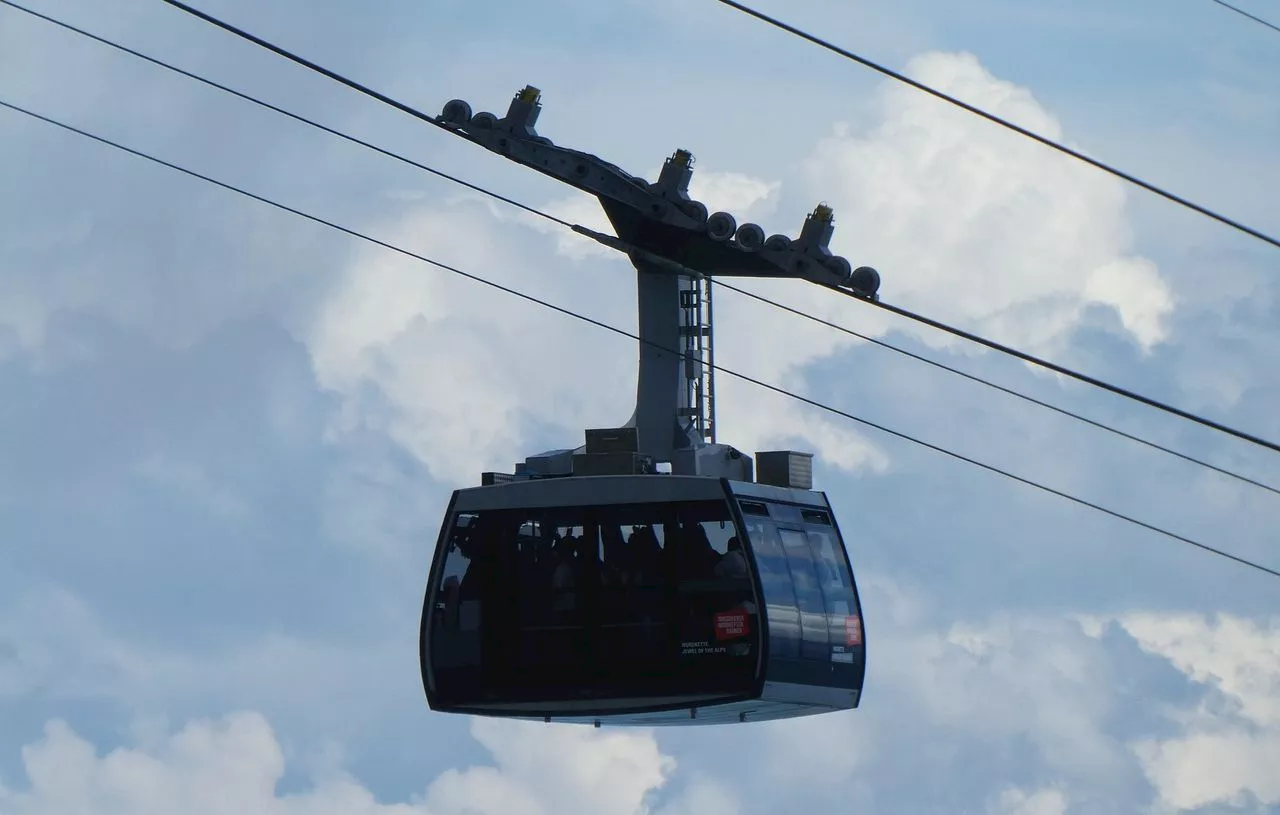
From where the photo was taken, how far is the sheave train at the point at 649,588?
17969 millimetres

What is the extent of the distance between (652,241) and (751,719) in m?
5.17

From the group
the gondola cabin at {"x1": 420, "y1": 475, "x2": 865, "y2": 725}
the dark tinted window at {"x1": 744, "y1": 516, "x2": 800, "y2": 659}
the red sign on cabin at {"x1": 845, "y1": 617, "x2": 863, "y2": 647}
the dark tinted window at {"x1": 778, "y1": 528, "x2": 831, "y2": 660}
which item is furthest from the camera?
the red sign on cabin at {"x1": 845, "y1": 617, "x2": 863, "y2": 647}

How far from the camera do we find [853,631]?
1933 cm

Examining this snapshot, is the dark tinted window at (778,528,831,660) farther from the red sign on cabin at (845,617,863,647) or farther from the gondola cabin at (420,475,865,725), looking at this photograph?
the red sign on cabin at (845,617,863,647)

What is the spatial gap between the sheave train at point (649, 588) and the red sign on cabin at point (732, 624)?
2 centimetres

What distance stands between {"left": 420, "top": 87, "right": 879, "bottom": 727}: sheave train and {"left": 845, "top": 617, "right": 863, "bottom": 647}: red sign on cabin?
0.09ft

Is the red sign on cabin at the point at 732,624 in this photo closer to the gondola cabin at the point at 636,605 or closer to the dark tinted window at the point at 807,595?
the gondola cabin at the point at 636,605

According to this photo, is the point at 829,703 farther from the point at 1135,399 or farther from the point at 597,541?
the point at 1135,399

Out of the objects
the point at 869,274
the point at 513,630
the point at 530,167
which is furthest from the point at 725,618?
the point at 530,167

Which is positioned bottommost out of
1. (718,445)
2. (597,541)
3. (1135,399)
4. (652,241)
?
(1135,399)

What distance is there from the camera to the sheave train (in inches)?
707

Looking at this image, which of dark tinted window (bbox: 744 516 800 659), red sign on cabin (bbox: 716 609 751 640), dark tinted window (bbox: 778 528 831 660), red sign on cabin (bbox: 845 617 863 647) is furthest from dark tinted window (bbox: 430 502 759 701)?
red sign on cabin (bbox: 845 617 863 647)

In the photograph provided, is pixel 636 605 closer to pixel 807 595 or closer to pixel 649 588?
pixel 649 588

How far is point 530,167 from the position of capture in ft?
67.8
